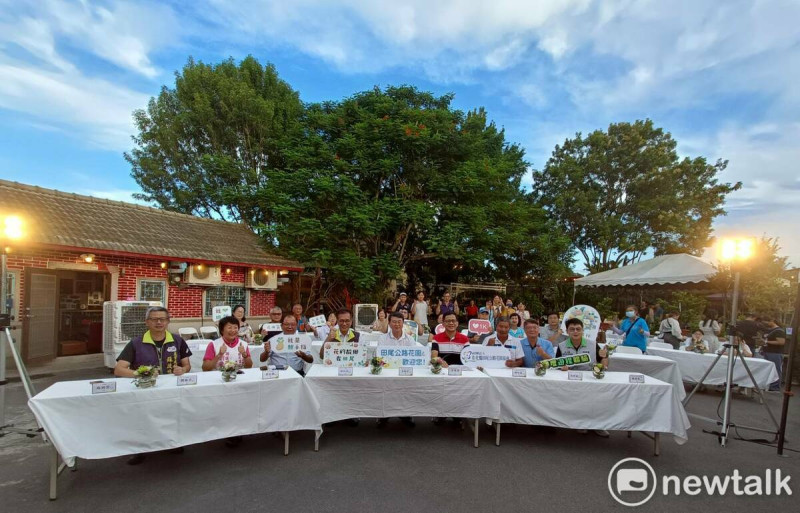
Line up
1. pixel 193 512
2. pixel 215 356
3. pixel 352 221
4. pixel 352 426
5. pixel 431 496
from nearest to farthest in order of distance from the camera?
pixel 193 512 < pixel 431 496 < pixel 215 356 < pixel 352 426 < pixel 352 221

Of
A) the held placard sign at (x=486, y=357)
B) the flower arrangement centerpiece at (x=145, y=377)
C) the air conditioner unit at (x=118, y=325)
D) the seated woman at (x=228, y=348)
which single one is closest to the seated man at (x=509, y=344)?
the held placard sign at (x=486, y=357)

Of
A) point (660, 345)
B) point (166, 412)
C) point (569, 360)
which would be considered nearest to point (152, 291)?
point (166, 412)

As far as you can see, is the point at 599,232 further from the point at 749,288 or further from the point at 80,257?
the point at 80,257

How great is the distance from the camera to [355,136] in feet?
48.1

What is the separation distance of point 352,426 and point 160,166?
16.5 meters

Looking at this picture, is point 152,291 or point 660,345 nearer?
point 660,345

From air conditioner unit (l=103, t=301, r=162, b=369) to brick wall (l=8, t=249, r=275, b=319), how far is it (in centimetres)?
160

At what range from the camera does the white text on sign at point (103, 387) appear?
3588 mm

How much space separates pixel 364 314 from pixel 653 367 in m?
8.29

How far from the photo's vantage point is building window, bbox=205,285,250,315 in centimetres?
1200

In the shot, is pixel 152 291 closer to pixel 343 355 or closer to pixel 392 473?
pixel 343 355

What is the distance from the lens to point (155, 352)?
4.29 metres

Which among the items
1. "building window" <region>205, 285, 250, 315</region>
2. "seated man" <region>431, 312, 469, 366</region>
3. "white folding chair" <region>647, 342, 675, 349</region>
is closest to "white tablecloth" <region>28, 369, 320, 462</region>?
"seated man" <region>431, 312, 469, 366</region>

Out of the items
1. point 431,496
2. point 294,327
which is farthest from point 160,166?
point 431,496
